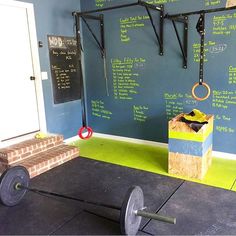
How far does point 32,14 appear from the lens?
3547 millimetres

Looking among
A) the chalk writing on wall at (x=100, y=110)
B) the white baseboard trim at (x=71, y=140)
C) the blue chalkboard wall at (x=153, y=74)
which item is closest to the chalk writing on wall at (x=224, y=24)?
the blue chalkboard wall at (x=153, y=74)

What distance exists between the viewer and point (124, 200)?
1.82 meters

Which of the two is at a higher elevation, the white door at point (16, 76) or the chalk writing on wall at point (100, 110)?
the white door at point (16, 76)

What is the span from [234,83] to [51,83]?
102 inches

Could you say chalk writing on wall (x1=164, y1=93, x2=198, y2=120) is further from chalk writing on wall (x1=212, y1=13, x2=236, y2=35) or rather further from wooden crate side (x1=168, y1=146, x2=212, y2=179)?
chalk writing on wall (x1=212, y1=13, x2=236, y2=35)

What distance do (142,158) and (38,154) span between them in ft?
4.60

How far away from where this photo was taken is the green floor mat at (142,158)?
9.49 feet

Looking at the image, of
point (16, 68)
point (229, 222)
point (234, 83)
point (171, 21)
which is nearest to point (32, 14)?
point (16, 68)

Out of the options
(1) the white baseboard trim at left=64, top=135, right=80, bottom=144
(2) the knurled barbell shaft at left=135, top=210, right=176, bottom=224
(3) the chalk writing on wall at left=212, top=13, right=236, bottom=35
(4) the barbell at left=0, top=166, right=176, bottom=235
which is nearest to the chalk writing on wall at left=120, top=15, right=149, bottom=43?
(3) the chalk writing on wall at left=212, top=13, right=236, bottom=35

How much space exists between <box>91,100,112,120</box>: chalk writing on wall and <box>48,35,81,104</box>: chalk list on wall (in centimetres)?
35

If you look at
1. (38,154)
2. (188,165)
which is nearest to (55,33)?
(38,154)

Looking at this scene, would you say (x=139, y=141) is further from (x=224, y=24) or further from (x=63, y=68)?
(x=224, y=24)

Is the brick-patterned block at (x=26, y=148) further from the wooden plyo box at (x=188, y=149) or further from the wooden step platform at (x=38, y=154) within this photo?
the wooden plyo box at (x=188, y=149)

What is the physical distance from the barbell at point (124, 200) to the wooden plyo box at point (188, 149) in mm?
1081
